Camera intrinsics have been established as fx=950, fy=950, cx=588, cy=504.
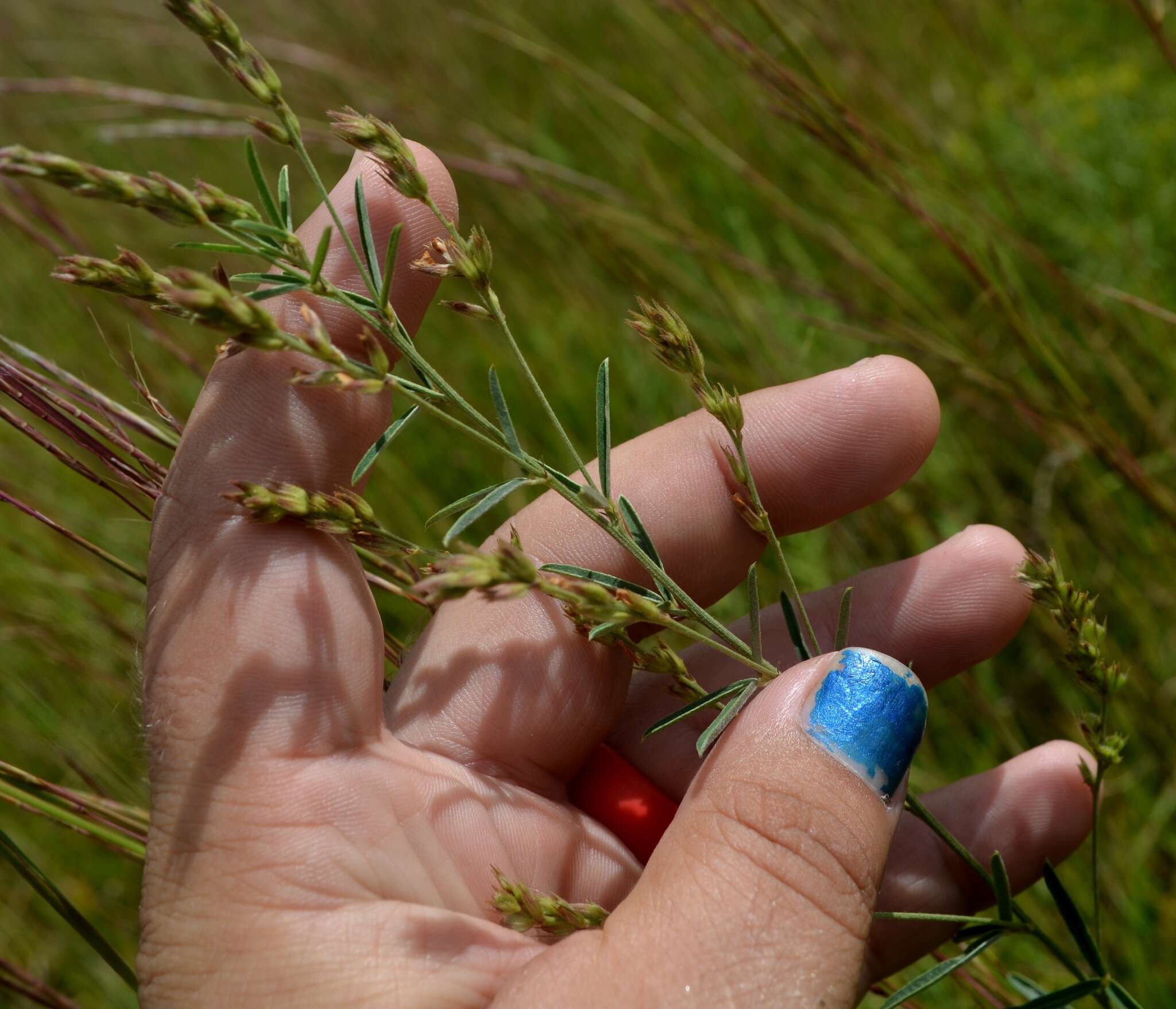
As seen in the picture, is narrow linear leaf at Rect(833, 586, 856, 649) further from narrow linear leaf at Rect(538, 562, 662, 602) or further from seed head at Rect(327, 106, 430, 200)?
seed head at Rect(327, 106, 430, 200)

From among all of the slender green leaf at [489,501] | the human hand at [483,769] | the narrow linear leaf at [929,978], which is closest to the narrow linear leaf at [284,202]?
the human hand at [483,769]

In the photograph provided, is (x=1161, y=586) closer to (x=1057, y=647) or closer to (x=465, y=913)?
(x=1057, y=647)

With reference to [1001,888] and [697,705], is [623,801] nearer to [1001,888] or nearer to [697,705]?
[697,705]

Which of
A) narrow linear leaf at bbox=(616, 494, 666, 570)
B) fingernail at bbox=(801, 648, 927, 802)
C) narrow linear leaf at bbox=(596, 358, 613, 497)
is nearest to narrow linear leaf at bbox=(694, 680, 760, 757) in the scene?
fingernail at bbox=(801, 648, 927, 802)

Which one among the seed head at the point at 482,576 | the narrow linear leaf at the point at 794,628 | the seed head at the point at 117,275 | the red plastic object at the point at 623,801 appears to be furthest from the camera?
the red plastic object at the point at 623,801

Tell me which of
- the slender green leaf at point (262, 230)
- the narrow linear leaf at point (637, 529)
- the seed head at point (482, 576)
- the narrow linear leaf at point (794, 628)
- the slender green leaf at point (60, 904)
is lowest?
the slender green leaf at point (60, 904)

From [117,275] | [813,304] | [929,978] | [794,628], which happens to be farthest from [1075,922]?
[813,304]

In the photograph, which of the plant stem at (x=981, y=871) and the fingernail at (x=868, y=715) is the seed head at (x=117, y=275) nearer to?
the fingernail at (x=868, y=715)

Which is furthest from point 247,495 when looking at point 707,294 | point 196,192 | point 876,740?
point 707,294
